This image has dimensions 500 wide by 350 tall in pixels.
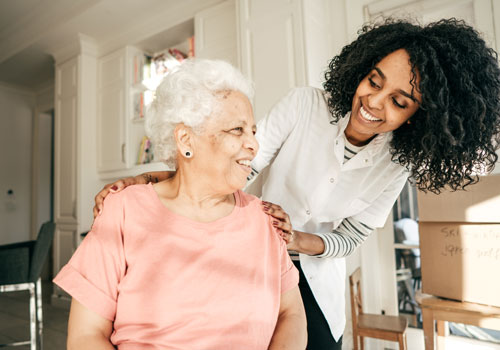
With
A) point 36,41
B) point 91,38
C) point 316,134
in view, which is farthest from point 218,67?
point 36,41

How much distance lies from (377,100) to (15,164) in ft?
21.0

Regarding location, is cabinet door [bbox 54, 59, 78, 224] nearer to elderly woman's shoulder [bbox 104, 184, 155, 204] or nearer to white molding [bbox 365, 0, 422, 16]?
white molding [bbox 365, 0, 422, 16]

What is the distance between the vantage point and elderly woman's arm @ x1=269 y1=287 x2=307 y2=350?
36.7 inches

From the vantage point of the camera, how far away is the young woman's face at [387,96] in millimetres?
1016

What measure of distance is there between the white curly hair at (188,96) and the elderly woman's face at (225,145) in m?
0.03

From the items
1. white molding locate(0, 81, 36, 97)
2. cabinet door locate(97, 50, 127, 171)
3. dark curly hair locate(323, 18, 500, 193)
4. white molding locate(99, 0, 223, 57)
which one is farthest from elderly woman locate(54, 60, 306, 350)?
white molding locate(0, 81, 36, 97)

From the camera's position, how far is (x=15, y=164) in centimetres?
567

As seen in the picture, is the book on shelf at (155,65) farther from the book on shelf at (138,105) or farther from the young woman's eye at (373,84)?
the young woman's eye at (373,84)

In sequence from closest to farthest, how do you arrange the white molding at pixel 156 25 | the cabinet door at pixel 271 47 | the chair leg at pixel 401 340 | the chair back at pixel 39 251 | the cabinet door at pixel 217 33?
the chair leg at pixel 401 340, the chair back at pixel 39 251, the cabinet door at pixel 271 47, the cabinet door at pixel 217 33, the white molding at pixel 156 25

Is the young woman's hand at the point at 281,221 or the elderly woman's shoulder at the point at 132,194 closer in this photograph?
the elderly woman's shoulder at the point at 132,194

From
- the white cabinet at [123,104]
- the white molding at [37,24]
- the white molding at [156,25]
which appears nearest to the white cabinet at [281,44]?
the white molding at [156,25]

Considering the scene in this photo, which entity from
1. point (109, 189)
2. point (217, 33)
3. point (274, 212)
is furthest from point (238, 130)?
point (217, 33)

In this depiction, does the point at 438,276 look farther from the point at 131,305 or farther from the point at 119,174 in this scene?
the point at 119,174

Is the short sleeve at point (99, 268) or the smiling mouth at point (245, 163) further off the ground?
the smiling mouth at point (245, 163)
